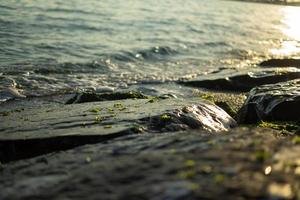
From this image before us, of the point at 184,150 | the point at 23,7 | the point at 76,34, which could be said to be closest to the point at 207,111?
the point at 184,150

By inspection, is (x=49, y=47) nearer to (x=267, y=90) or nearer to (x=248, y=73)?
(x=248, y=73)

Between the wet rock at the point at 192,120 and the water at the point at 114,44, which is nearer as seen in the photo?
the wet rock at the point at 192,120

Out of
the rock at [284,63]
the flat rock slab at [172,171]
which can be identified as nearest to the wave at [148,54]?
the rock at [284,63]

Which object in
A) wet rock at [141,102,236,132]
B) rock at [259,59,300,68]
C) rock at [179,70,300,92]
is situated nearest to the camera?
wet rock at [141,102,236,132]

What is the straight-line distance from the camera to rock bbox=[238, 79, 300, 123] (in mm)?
7648

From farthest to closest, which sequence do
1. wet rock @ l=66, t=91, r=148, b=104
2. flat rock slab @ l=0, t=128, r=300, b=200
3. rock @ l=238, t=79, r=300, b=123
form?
wet rock @ l=66, t=91, r=148, b=104 < rock @ l=238, t=79, r=300, b=123 < flat rock slab @ l=0, t=128, r=300, b=200

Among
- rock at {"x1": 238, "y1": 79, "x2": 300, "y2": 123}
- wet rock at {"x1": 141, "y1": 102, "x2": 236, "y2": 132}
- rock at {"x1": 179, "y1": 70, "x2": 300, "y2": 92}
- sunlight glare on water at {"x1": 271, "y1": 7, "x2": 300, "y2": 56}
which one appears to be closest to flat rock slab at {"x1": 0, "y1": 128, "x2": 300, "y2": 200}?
wet rock at {"x1": 141, "y1": 102, "x2": 236, "y2": 132}

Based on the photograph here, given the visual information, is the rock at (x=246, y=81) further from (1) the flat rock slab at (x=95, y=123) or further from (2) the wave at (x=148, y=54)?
(2) the wave at (x=148, y=54)

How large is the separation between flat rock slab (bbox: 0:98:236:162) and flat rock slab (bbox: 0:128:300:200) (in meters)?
1.28

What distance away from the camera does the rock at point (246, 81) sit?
12.8 meters

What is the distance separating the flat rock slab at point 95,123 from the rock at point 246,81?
6052 mm

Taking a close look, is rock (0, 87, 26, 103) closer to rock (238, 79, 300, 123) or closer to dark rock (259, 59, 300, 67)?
rock (238, 79, 300, 123)

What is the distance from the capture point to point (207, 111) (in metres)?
6.50

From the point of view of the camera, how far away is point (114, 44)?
71.2 ft
